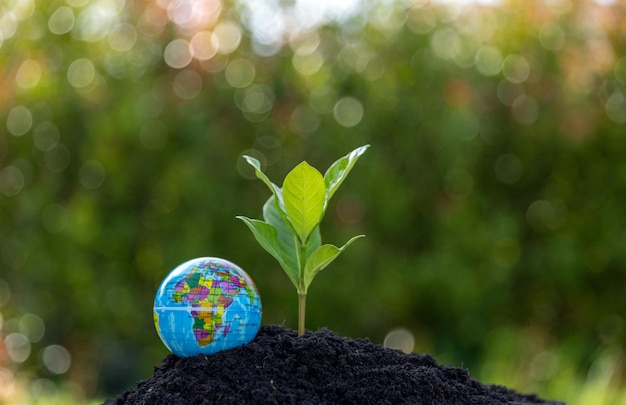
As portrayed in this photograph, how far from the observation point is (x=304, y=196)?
304cm

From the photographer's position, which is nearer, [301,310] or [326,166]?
[301,310]

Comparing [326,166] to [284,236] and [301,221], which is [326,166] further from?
[301,221]

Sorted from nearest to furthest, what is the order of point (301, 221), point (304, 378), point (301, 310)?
1. point (304, 378)
2. point (301, 221)
3. point (301, 310)

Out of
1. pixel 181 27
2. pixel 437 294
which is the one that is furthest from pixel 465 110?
pixel 181 27

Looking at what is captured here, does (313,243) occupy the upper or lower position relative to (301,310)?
upper

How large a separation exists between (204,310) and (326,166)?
5091 millimetres

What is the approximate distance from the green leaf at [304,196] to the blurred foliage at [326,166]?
466 centimetres

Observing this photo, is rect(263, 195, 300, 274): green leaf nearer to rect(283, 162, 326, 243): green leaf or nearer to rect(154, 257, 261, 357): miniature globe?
rect(283, 162, 326, 243): green leaf

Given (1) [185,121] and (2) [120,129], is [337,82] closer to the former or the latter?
(1) [185,121]

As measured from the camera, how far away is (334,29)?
834 centimetres

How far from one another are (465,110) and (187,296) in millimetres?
5706

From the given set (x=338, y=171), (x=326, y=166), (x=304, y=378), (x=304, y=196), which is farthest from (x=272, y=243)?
(x=326, y=166)

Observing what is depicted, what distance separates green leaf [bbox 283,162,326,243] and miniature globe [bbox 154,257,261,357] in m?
0.33

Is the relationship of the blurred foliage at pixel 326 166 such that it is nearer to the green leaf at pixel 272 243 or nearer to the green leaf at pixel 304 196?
the green leaf at pixel 272 243
